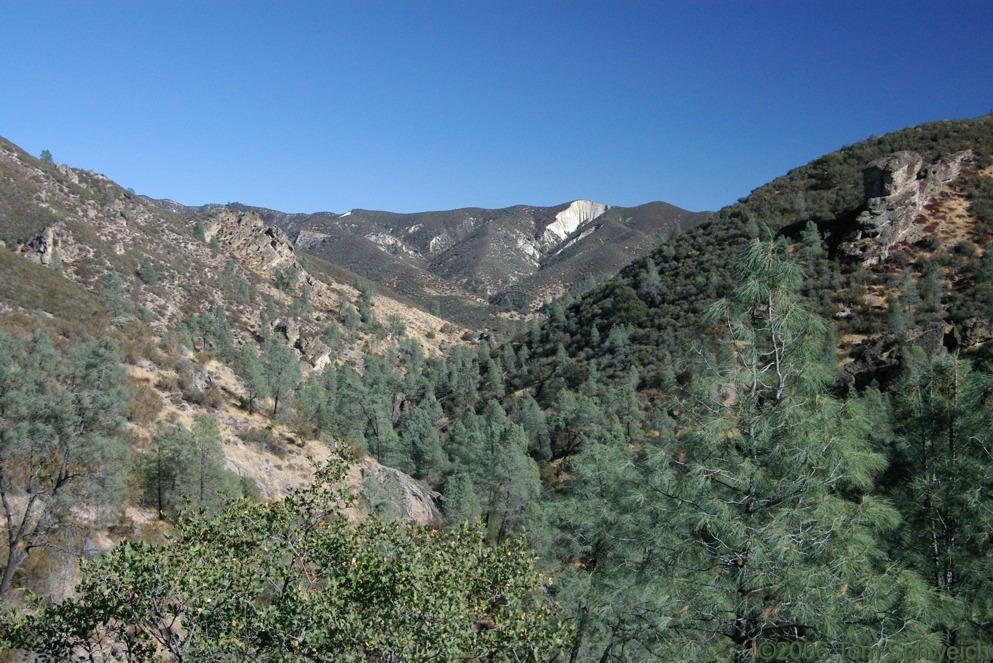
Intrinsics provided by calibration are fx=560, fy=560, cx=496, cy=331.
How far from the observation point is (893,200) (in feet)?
161

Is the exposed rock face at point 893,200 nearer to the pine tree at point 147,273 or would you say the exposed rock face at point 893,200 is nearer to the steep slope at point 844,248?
the steep slope at point 844,248

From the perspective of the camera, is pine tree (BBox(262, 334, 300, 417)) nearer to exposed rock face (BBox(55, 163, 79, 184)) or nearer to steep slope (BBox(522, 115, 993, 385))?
steep slope (BBox(522, 115, 993, 385))


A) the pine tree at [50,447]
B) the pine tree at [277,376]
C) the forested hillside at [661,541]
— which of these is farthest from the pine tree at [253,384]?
the pine tree at [50,447]

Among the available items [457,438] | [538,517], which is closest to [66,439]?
[538,517]

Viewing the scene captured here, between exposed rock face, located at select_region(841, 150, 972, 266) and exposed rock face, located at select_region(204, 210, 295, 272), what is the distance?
3477 inches

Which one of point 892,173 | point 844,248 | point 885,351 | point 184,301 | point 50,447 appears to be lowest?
point 50,447

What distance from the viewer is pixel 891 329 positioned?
39500 millimetres

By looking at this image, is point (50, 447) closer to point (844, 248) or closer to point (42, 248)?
point (844, 248)

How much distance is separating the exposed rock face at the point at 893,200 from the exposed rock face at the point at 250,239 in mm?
88325

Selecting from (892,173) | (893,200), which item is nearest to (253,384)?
(893,200)

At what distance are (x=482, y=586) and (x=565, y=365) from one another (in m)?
51.7

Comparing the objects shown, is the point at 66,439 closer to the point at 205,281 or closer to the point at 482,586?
the point at 482,586

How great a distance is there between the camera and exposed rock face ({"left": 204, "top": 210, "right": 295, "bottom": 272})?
99.4 meters

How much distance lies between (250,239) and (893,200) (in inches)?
3770
